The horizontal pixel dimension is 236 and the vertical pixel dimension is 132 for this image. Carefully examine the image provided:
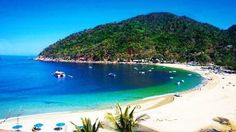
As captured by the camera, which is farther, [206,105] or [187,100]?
[187,100]

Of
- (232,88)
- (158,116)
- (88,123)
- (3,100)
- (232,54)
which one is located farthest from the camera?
(232,54)

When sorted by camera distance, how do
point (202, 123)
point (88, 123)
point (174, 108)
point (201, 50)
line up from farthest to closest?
point (201, 50) → point (174, 108) → point (202, 123) → point (88, 123)

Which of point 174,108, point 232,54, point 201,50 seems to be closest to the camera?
point 174,108

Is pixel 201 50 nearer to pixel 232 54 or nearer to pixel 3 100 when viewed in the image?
pixel 232 54

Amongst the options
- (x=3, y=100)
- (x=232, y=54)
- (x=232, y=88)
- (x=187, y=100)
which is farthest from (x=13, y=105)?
(x=232, y=54)

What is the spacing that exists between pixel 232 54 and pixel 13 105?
484 ft

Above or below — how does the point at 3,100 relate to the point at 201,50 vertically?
below

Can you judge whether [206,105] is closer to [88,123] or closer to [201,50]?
[88,123]

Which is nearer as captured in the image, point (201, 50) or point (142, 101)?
point (142, 101)

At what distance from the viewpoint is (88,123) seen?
28.0m

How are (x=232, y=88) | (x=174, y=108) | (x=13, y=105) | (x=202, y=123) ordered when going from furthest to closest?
(x=232, y=88) → (x=13, y=105) → (x=174, y=108) → (x=202, y=123)

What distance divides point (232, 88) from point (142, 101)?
102 ft

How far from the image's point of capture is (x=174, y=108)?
58.6 m

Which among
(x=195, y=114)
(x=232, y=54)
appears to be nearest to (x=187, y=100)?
(x=195, y=114)
